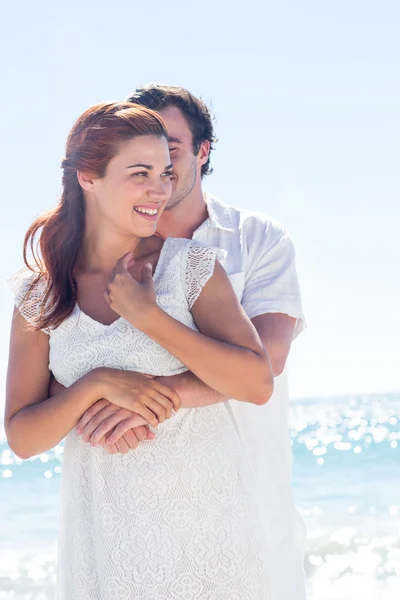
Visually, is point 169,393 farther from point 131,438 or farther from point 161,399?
point 131,438

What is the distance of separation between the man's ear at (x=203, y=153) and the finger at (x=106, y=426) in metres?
1.58

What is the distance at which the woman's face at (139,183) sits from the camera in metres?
3.24

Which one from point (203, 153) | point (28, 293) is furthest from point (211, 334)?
point (203, 153)

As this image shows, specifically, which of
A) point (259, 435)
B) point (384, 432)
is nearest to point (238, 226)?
point (259, 435)

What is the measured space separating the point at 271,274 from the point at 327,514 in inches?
438

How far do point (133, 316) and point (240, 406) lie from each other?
102 centimetres

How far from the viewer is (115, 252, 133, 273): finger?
3.18 m

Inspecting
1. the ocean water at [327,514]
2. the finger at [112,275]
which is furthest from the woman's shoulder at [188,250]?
the ocean water at [327,514]

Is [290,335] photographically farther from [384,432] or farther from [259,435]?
[384,432]

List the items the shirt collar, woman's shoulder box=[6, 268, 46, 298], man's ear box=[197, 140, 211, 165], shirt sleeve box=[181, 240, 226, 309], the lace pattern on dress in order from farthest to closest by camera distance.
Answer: man's ear box=[197, 140, 211, 165], the shirt collar, woman's shoulder box=[6, 268, 46, 298], the lace pattern on dress, shirt sleeve box=[181, 240, 226, 309]

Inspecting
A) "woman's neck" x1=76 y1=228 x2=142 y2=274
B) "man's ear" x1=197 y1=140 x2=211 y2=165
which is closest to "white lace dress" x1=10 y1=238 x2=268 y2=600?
"woman's neck" x1=76 y1=228 x2=142 y2=274

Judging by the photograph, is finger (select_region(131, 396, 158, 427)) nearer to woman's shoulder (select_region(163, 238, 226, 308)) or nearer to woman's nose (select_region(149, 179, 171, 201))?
woman's shoulder (select_region(163, 238, 226, 308))

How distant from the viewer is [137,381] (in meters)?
3.07

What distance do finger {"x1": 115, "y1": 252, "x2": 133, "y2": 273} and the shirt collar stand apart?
886 mm
